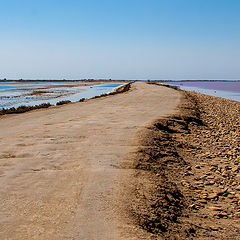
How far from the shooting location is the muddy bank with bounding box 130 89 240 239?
3.73 metres

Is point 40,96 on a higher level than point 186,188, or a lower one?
higher

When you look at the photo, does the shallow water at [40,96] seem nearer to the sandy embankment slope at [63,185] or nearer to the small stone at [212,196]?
the sandy embankment slope at [63,185]

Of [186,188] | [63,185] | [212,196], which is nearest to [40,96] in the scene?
[63,185]

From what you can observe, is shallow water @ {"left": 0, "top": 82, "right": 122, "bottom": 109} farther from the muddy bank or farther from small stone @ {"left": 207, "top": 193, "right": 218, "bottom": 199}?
small stone @ {"left": 207, "top": 193, "right": 218, "bottom": 199}

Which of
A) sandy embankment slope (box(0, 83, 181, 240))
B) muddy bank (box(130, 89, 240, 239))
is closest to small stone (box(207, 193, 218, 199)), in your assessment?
muddy bank (box(130, 89, 240, 239))

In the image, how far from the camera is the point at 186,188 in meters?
5.32

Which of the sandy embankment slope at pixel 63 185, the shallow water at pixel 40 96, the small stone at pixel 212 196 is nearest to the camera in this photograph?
the sandy embankment slope at pixel 63 185

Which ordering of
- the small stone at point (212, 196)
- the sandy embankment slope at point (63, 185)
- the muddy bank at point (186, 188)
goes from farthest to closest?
the small stone at point (212, 196) < the muddy bank at point (186, 188) < the sandy embankment slope at point (63, 185)

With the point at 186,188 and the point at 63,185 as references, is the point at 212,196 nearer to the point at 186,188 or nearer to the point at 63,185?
the point at 186,188

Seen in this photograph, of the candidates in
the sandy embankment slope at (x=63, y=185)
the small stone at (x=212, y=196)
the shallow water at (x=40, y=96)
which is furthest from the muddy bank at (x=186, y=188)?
the shallow water at (x=40, y=96)

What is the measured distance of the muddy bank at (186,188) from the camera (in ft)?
12.2

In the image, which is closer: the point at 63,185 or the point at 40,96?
the point at 63,185

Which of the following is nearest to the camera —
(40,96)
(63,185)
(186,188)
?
(63,185)

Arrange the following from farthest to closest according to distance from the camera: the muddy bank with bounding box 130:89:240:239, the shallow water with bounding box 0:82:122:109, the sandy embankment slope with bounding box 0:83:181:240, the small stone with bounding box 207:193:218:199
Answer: the shallow water with bounding box 0:82:122:109
the small stone with bounding box 207:193:218:199
the muddy bank with bounding box 130:89:240:239
the sandy embankment slope with bounding box 0:83:181:240
